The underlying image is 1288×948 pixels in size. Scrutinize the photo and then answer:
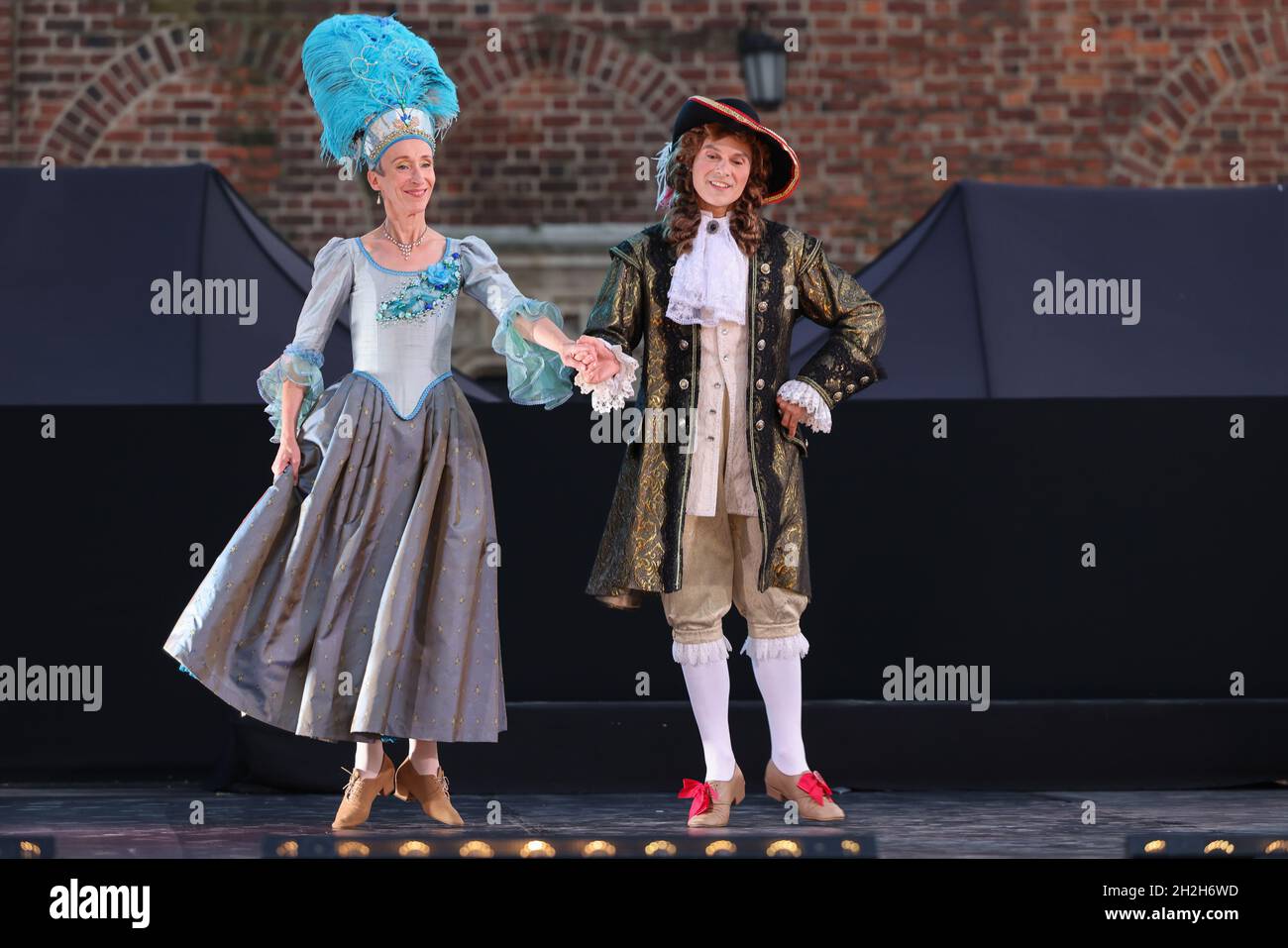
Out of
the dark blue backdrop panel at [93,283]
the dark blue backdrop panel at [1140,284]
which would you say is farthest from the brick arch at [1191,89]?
the dark blue backdrop panel at [93,283]

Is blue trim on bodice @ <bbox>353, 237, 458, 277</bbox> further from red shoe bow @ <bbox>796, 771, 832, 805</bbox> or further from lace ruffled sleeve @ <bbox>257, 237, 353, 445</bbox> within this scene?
red shoe bow @ <bbox>796, 771, 832, 805</bbox>

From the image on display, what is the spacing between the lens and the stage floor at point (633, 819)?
3924mm

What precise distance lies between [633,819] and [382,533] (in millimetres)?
877

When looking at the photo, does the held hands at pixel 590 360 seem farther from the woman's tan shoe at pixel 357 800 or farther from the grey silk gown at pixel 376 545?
the woman's tan shoe at pixel 357 800

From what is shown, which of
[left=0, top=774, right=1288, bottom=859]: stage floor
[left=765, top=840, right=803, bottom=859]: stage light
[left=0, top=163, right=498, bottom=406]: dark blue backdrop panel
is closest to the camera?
[left=765, top=840, right=803, bottom=859]: stage light

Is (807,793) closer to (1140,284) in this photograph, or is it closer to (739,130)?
(739,130)

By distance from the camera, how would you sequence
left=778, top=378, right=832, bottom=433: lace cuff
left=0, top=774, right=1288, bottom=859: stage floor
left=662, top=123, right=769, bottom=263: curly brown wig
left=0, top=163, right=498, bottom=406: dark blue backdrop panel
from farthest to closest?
left=0, top=163, right=498, bottom=406: dark blue backdrop panel, left=662, top=123, right=769, bottom=263: curly brown wig, left=778, top=378, right=832, bottom=433: lace cuff, left=0, top=774, right=1288, bottom=859: stage floor

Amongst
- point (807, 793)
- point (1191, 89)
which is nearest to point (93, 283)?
point (807, 793)

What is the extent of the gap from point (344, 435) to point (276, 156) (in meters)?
4.83

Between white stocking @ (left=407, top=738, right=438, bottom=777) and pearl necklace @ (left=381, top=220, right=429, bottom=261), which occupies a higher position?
pearl necklace @ (left=381, top=220, right=429, bottom=261)

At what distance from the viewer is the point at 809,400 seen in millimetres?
4316

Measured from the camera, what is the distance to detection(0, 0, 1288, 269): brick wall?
8.81 m

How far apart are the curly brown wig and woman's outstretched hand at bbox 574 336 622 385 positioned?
1.21 feet

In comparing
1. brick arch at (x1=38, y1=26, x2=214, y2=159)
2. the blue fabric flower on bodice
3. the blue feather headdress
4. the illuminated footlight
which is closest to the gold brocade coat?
the blue fabric flower on bodice
